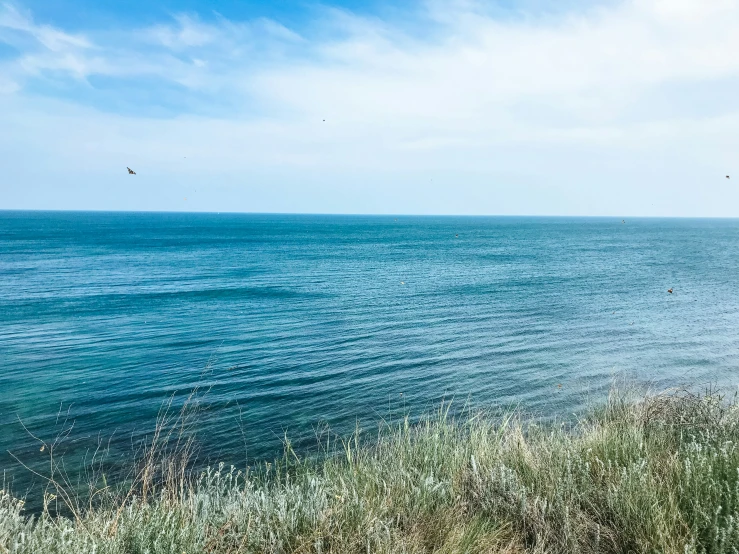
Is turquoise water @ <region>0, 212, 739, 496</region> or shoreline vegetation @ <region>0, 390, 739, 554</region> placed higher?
shoreline vegetation @ <region>0, 390, 739, 554</region>

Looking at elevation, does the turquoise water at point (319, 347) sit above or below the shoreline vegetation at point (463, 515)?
below

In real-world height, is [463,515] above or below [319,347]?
above

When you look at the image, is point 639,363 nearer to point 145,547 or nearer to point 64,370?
point 145,547

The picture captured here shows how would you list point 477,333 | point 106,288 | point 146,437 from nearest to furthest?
point 146,437 → point 477,333 → point 106,288

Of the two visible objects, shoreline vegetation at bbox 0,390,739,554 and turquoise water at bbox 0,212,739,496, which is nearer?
shoreline vegetation at bbox 0,390,739,554

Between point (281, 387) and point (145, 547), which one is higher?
point (145, 547)

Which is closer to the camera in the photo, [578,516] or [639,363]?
[578,516]

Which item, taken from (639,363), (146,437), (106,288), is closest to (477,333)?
(639,363)

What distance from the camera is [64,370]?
19578mm

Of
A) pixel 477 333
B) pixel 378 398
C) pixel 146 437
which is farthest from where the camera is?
pixel 477 333

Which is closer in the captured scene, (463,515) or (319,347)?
(463,515)

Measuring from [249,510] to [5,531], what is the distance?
2.15 metres

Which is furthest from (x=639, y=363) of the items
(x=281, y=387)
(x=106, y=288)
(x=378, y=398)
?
(x=106, y=288)

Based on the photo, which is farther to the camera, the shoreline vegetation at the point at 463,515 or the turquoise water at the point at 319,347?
the turquoise water at the point at 319,347
